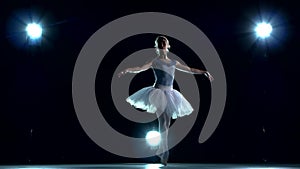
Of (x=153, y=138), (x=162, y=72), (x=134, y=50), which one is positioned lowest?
(x=162, y=72)

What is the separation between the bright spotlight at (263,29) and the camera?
6.87m

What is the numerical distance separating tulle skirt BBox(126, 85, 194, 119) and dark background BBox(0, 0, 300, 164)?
5.85 feet

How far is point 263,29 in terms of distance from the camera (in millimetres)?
6891

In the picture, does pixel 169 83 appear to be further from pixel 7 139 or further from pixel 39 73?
pixel 7 139

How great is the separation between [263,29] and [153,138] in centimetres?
221

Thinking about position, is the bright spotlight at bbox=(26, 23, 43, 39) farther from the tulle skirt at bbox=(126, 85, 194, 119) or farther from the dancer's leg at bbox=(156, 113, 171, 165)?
the dancer's leg at bbox=(156, 113, 171, 165)

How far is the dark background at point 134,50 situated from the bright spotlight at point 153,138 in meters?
0.20

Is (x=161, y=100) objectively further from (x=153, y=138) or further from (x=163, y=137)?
(x=153, y=138)

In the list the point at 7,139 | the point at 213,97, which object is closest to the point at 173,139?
the point at 213,97

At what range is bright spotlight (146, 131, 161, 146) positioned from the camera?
718cm

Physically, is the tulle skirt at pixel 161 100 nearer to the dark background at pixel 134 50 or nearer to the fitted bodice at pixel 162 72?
the fitted bodice at pixel 162 72

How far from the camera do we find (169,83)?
5.42 meters

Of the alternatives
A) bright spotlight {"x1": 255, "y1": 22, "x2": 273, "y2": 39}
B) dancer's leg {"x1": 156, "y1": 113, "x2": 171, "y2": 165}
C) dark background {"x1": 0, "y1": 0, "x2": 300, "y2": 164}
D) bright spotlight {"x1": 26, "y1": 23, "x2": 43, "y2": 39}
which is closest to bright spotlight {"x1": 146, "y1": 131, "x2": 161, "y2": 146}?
dark background {"x1": 0, "y1": 0, "x2": 300, "y2": 164}

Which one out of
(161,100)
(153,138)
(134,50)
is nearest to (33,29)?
(134,50)
